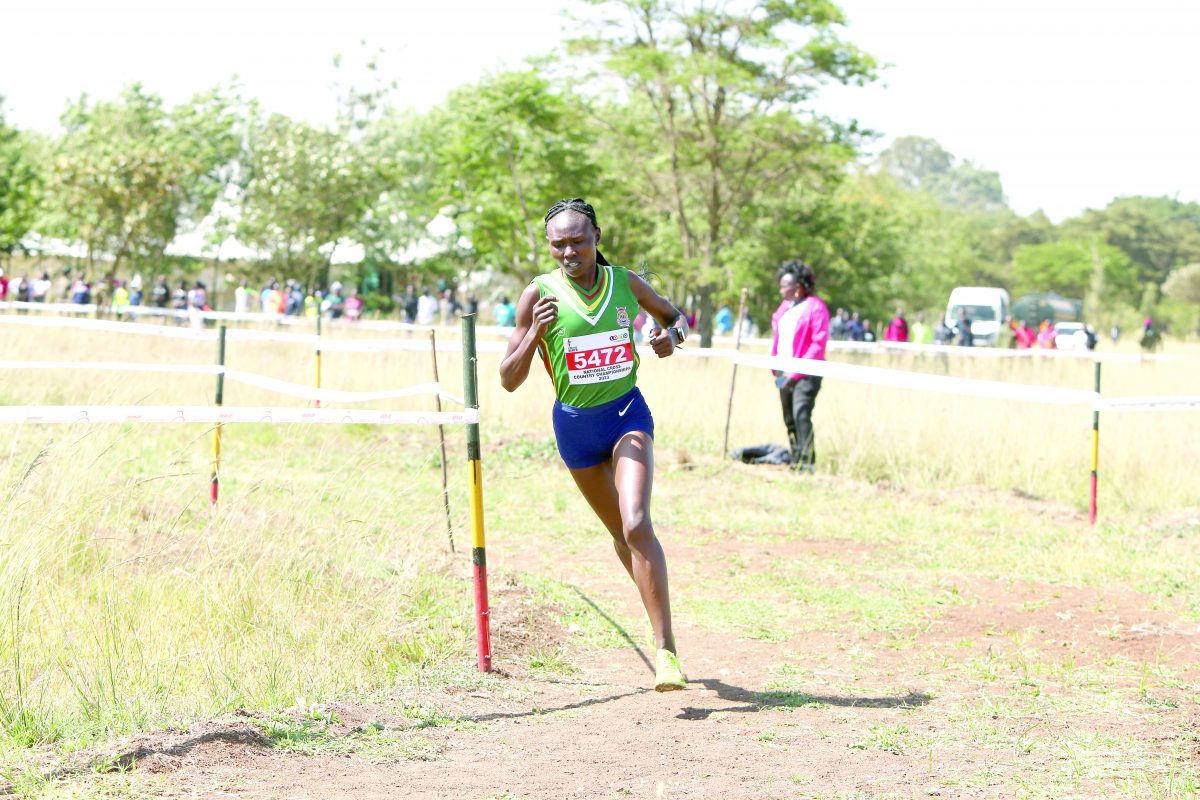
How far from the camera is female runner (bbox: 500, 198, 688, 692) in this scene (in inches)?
228

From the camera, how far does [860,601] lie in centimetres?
805

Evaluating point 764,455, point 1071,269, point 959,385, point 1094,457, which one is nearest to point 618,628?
point 959,385

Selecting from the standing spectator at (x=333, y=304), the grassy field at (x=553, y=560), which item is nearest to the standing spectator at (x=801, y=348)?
the grassy field at (x=553, y=560)

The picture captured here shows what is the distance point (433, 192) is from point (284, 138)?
41.5 ft

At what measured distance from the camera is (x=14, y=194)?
50156 mm

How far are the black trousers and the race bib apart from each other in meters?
7.07

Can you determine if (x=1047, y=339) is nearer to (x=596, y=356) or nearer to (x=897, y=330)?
(x=897, y=330)

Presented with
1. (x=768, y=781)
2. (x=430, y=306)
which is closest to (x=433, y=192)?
(x=430, y=306)

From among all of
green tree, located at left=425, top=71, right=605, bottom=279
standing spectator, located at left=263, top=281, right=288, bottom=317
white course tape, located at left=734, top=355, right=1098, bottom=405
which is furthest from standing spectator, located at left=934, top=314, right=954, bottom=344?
white course tape, located at left=734, top=355, right=1098, bottom=405

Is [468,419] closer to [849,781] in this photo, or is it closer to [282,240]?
[849,781]

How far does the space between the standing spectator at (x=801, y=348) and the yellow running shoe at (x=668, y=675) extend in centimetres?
722

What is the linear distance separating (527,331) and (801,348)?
7.07 m

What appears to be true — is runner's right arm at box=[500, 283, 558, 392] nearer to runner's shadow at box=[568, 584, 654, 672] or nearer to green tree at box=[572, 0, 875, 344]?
runner's shadow at box=[568, 584, 654, 672]

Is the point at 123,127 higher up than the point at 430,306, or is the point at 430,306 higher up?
the point at 123,127
